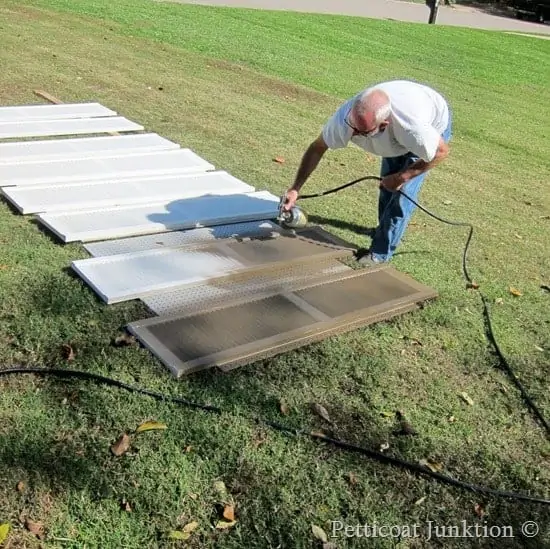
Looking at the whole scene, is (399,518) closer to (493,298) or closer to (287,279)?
(287,279)

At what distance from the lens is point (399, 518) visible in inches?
96.4

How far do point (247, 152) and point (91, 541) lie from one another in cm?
454

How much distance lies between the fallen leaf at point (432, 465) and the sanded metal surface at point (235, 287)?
4.47 ft

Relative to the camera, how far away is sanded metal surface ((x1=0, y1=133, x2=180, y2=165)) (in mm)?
5320

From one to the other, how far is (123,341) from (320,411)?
3.26 feet

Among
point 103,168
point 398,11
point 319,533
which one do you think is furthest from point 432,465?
point 398,11

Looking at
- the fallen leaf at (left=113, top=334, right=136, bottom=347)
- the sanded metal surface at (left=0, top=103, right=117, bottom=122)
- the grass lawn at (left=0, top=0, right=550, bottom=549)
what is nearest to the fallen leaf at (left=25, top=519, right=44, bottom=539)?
the grass lawn at (left=0, top=0, right=550, bottom=549)

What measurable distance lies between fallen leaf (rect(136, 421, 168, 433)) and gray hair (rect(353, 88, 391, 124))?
6.08ft

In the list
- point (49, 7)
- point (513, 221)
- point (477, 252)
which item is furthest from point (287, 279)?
point (49, 7)

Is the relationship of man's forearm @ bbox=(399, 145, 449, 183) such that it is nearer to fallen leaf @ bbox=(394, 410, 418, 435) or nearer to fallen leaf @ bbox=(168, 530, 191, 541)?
fallen leaf @ bbox=(394, 410, 418, 435)

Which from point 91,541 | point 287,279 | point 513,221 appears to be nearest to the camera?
point 91,541

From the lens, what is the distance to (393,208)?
4.13 meters

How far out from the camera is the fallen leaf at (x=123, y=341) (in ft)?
10.2

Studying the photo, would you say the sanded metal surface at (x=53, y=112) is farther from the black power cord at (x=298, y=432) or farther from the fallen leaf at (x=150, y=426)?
the fallen leaf at (x=150, y=426)
